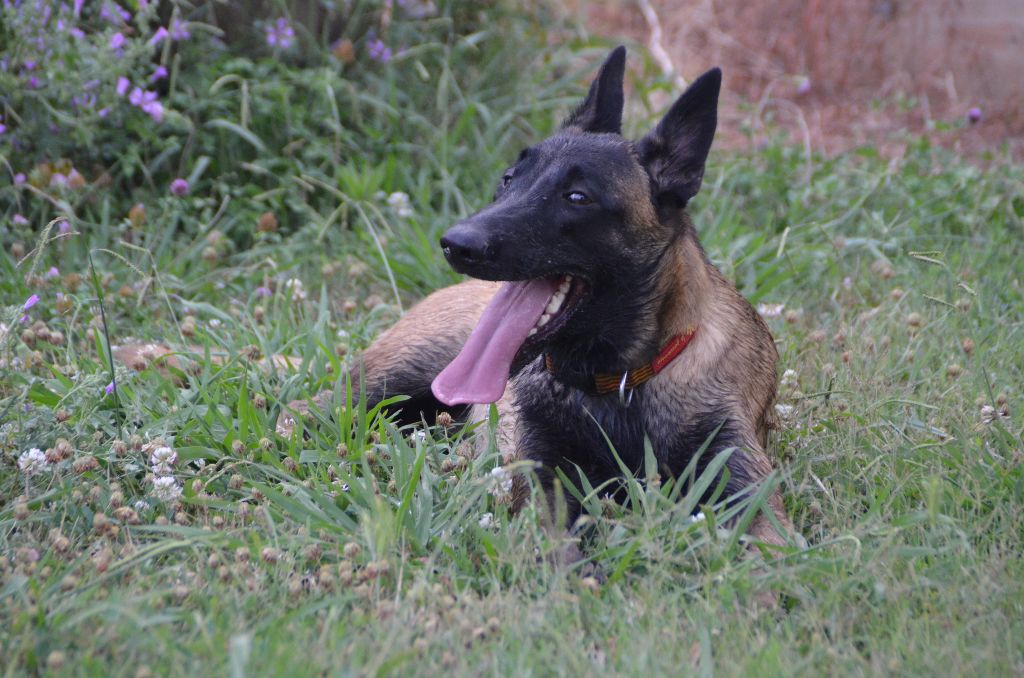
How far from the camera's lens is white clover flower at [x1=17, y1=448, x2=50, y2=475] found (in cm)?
299

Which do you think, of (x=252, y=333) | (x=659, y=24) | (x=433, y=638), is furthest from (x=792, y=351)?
(x=659, y=24)

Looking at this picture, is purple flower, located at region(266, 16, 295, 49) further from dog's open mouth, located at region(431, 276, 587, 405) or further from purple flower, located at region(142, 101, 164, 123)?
dog's open mouth, located at region(431, 276, 587, 405)

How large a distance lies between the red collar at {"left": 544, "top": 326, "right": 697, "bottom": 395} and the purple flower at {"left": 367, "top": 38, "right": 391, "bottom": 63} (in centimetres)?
288

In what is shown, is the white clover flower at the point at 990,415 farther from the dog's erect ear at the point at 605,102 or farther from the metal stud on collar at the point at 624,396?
the dog's erect ear at the point at 605,102

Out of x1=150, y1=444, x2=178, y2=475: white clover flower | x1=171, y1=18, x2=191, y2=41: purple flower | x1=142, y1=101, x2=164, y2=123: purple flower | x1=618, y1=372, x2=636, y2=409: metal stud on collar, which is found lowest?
x1=150, y1=444, x2=178, y2=475: white clover flower

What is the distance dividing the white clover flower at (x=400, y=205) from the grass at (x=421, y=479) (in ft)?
0.21

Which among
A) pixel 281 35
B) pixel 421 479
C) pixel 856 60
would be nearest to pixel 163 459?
pixel 421 479

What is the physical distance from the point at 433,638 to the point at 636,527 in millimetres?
683

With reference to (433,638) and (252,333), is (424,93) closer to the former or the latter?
(252,333)

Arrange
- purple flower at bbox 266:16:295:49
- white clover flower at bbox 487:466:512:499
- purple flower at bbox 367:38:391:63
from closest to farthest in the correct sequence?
white clover flower at bbox 487:466:512:499 < purple flower at bbox 266:16:295:49 < purple flower at bbox 367:38:391:63

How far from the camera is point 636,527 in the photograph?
2.85 meters

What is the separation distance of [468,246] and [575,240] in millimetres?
338

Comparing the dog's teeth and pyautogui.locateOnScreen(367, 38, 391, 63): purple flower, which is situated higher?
pyautogui.locateOnScreen(367, 38, 391, 63): purple flower

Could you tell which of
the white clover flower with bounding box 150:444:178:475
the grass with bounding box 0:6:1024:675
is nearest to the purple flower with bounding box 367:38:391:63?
the grass with bounding box 0:6:1024:675
